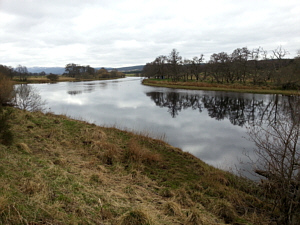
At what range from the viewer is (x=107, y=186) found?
5117 millimetres

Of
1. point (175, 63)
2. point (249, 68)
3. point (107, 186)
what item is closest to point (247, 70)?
point (249, 68)

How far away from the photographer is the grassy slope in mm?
3320

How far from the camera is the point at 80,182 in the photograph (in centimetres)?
480

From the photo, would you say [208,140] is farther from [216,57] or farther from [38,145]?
[216,57]

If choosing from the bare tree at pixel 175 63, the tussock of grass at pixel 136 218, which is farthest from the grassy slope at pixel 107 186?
the bare tree at pixel 175 63

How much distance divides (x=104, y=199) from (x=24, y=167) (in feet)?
7.74

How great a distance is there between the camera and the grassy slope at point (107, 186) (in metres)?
3.32

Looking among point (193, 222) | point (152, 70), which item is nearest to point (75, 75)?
point (152, 70)

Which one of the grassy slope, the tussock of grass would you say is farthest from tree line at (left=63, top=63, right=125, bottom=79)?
the tussock of grass

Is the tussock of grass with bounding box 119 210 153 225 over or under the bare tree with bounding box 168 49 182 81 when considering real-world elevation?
under

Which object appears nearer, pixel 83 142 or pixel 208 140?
pixel 83 142

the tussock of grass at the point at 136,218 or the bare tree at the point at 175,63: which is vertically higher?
the bare tree at the point at 175,63

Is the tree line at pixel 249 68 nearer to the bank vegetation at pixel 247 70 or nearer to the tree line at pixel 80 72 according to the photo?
the bank vegetation at pixel 247 70

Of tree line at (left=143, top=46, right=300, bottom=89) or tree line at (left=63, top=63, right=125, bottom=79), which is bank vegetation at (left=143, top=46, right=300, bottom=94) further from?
tree line at (left=63, top=63, right=125, bottom=79)
